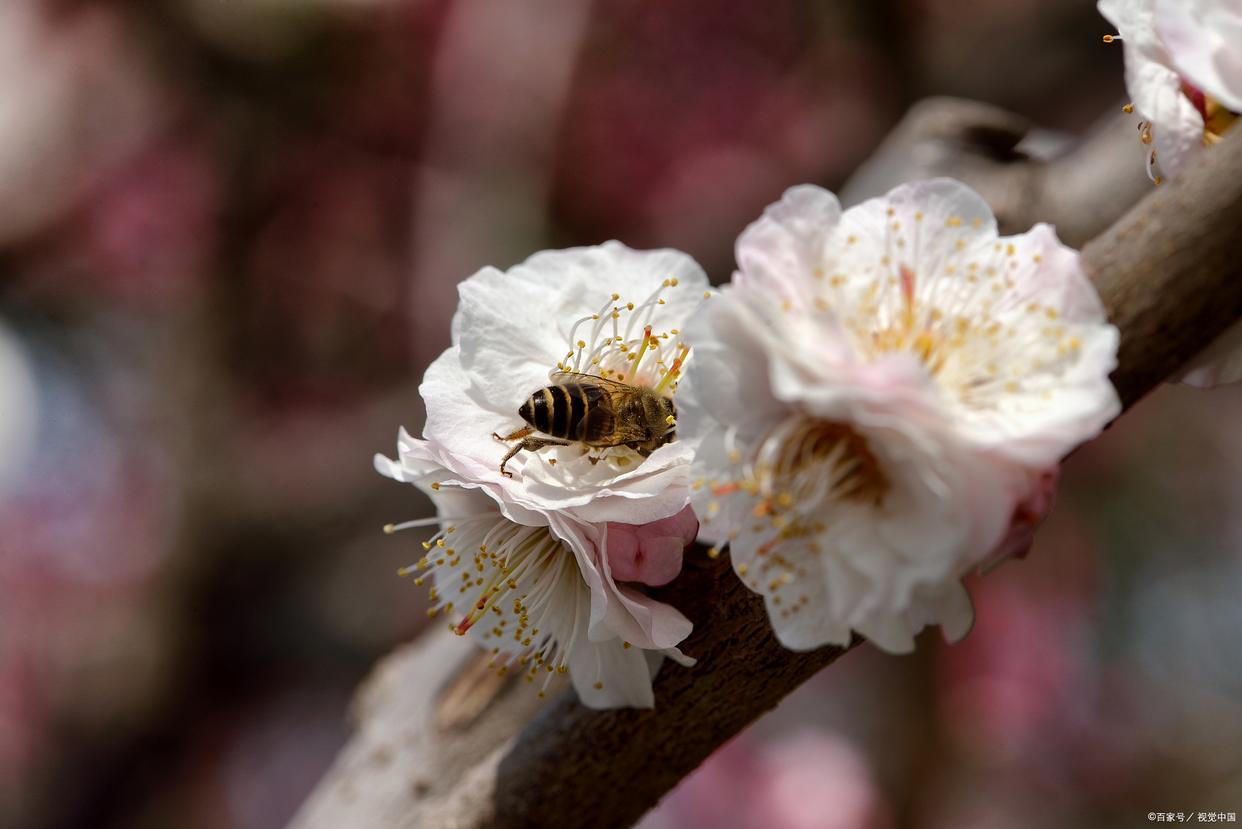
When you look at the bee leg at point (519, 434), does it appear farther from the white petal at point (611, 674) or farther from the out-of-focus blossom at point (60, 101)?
the out-of-focus blossom at point (60, 101)

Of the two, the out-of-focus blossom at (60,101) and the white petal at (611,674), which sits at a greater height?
the out-of-focus blossom at (60,101)

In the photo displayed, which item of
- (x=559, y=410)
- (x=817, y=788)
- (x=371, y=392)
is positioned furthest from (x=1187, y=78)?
(x=371, y=392)

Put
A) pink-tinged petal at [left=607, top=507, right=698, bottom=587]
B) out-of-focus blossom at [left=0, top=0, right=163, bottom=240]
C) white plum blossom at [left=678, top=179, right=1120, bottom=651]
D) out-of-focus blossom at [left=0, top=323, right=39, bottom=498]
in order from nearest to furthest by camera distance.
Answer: white plum blossom at [left=678, top=179, right=1120, bottom=651]
pink-tinged petal at [left=607, top=507, right=698, bottom=587]
out-of-focus blossom at [left=0, top=323, right=39, bottom=498]
out-of-focus blossom at [left=0, top=0, right=163, bottom=240]

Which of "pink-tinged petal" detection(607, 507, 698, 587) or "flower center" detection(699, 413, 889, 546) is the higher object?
"flower center" detection(699, 413, 889, 546)

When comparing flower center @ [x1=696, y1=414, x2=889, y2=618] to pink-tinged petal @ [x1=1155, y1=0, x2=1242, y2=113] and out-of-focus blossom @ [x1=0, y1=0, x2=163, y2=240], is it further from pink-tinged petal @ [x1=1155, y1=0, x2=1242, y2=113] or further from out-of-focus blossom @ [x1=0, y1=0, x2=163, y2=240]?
out-of-focus blossom @ [x1=0, y1=0, x2=163, y2=240]

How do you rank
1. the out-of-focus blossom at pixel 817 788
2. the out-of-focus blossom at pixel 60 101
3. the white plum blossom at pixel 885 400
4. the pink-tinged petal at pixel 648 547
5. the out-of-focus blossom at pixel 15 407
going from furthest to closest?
the out-of-focus blossom at pixel 817 788, the out-of-focus blossom at pixel 60 101, the out-of-focus blossom at pixel 15 407, the pink-tinged petal at pixel 648 547, the white plum blossom at pixel 885 400

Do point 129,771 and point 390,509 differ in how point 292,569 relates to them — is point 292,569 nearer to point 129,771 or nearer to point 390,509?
point 390,509

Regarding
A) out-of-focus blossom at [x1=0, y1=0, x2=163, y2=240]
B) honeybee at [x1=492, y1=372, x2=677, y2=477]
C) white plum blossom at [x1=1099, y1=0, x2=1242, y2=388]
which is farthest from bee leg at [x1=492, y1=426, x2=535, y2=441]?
out-of-focus blossom at [x1=0, y1=0, x2=163, y2=240]

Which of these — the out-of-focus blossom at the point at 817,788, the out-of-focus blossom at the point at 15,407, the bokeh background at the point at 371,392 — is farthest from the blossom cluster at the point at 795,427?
the out-of-focus blossom at the point at 817,788

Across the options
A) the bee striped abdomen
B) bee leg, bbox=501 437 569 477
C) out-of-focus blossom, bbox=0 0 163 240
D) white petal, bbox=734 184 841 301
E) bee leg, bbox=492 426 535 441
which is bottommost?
bee leg, bbox=501 437 569 477
